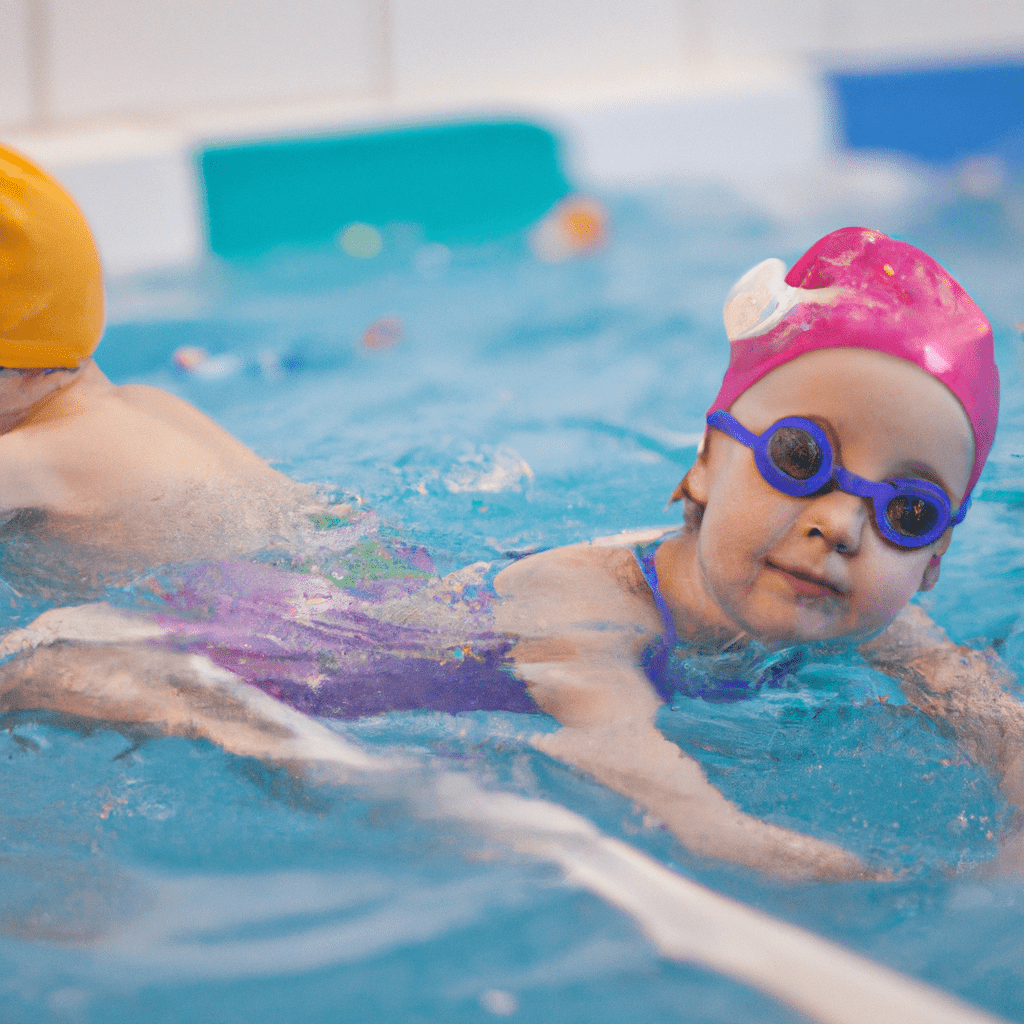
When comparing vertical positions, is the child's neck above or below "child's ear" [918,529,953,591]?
below

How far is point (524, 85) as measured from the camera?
24.7 feet

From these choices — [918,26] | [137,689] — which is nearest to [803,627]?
[137,689]

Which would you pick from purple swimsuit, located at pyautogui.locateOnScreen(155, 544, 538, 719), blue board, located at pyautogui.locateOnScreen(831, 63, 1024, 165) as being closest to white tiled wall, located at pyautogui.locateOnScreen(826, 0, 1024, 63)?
blue board, located at pyautogui.locateOnScreen(831, 63, 1024, 165)

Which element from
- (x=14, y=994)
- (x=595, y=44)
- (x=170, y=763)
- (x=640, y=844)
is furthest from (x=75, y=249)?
(x=595, y=44)

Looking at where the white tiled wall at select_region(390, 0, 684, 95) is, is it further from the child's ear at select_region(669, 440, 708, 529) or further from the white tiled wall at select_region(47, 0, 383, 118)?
the child's ear at select_region(669, 440, 708, 529)

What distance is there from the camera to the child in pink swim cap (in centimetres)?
156

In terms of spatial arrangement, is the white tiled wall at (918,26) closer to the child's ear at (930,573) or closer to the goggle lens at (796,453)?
the child's ear at (930,573)

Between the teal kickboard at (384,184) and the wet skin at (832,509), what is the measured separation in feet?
15.0

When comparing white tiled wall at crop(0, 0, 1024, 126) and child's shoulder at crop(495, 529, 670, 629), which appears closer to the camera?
child's shoulder at crop(495, 529, 670, 629)

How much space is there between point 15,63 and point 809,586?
17.8ft

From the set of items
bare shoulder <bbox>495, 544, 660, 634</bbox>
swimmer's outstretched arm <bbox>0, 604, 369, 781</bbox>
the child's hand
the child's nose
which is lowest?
swimmer's outstretched arm <bbox>0, 604, 369, 781</bbox>

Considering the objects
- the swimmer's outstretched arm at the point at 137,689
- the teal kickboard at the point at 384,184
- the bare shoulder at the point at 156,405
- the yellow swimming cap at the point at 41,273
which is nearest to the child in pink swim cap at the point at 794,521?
the swimmer's outstretched arm at the point at 137,689

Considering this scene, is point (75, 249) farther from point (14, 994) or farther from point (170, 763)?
point (14, 994)

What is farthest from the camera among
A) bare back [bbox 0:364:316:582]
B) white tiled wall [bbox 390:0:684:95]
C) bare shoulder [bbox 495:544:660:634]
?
white tiled wall [bbox 390:0:684:95]
